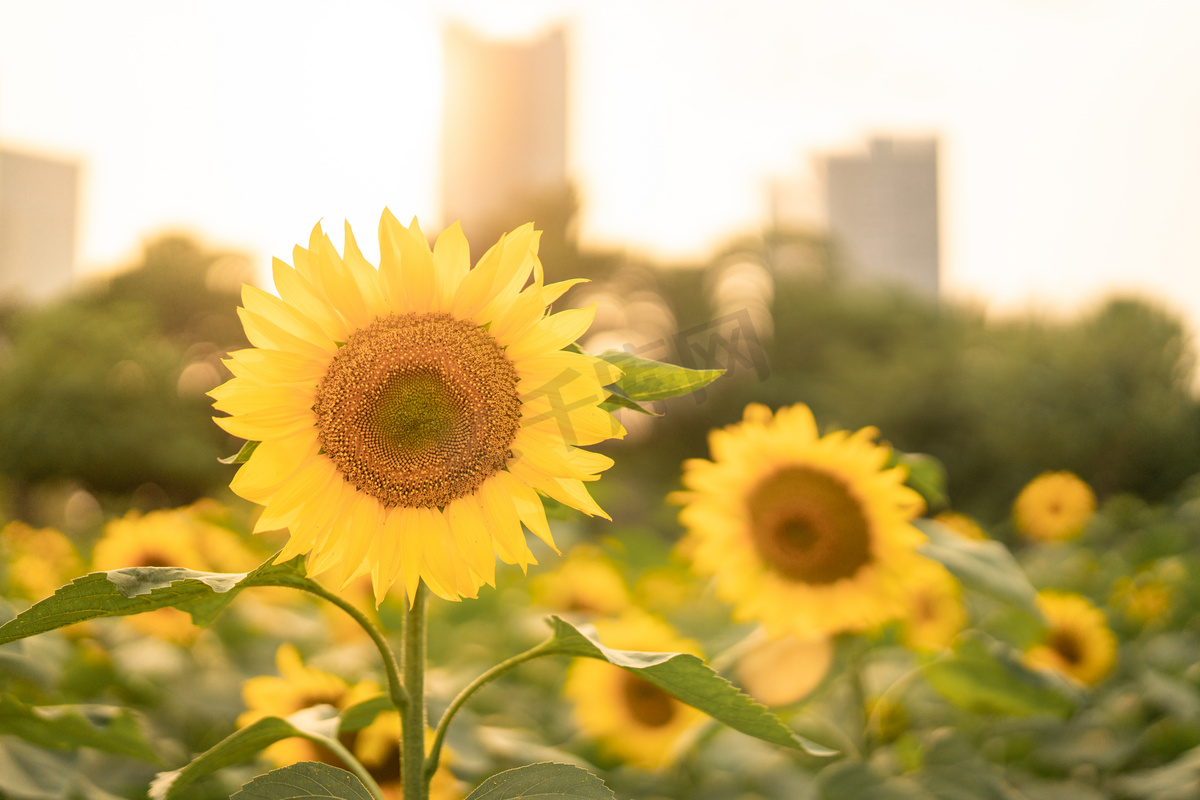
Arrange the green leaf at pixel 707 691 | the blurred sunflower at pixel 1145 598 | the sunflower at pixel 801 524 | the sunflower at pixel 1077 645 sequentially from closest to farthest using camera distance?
the green leaf at pixel 707 691 → the sunflower at pixel 801 524 → the sunflower at pixel 1077 645 → the blurred sunflower at pixel 1145 598

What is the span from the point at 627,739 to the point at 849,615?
0.92 metres

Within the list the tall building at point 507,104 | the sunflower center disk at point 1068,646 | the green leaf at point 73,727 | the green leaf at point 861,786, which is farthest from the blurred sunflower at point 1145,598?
the tall building at point 507,104

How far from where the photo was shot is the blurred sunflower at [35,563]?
3979mm

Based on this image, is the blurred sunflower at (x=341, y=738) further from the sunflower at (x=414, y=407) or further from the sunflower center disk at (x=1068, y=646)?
the sunflower center disk at (x=1068, y=646)

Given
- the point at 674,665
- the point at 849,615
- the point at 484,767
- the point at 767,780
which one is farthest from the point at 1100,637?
the point at 674,665

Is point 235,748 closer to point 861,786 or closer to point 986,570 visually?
point 861,786

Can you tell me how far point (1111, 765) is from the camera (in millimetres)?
2764

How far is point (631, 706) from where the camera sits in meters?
2.82

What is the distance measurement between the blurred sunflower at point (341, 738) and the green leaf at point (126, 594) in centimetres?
100

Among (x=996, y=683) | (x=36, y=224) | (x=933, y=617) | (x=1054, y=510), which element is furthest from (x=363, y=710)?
(x=36, y=224)

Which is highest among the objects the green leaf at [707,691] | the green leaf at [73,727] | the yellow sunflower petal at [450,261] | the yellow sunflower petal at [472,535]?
the yellow sunflower petal at [450,261]

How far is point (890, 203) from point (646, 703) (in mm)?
61923

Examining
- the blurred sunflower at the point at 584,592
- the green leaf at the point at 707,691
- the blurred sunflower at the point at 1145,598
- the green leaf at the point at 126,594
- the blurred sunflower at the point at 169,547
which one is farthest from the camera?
the blurred sunflower at the point at 1145,598

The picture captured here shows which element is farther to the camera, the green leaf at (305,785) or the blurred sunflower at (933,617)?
the blurred sunflower at (933,617)
